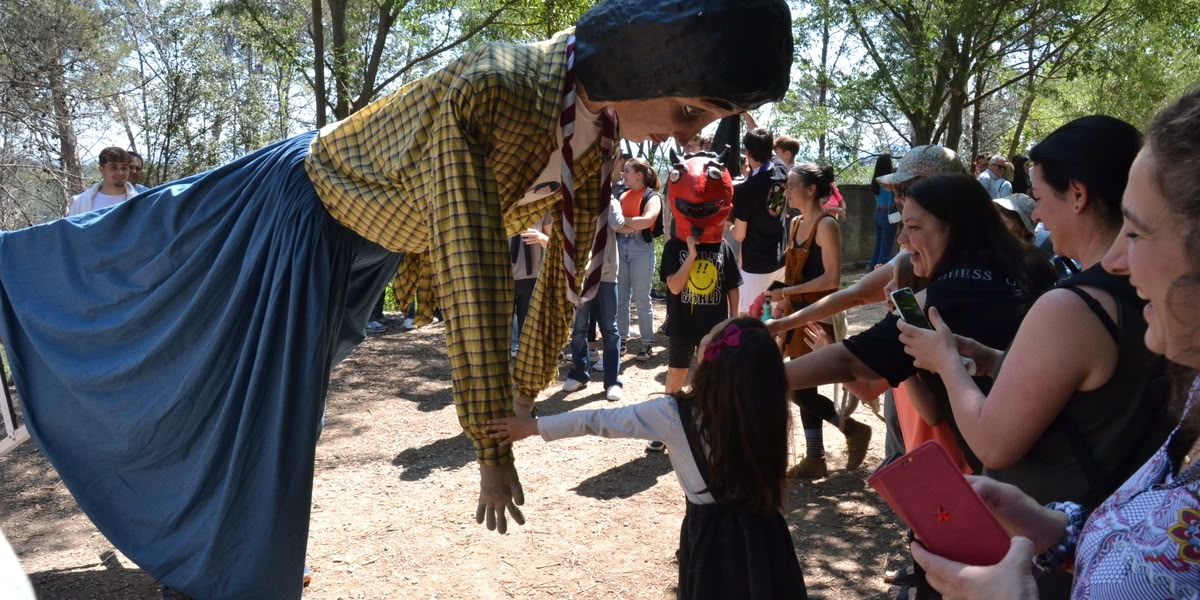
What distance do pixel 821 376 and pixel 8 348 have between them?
9.38 feet

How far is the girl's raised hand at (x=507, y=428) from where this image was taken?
7.52 ft

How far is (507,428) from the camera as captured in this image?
7.52 ft

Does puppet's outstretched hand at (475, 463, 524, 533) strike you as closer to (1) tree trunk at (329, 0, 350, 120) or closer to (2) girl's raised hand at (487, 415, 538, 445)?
(2) girl's raised hand at (487, 415, 538, 445)

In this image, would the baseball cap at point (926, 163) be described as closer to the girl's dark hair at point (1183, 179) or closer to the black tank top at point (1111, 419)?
the black tank top at point (1111, 419)

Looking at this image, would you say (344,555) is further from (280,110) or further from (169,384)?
(280,110)

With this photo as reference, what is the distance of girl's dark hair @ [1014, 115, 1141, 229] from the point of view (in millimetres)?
2148

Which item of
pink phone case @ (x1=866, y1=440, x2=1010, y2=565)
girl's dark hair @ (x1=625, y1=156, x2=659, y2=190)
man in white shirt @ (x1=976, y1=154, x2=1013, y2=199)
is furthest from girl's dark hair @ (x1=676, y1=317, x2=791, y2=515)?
man in white shirt @ (x1=976, y1=154, x2=1013, y2=199)

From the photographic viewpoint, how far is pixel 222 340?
2.86 metres

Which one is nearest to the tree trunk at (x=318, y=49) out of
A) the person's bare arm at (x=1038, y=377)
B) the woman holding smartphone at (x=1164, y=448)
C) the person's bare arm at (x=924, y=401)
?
the person's bare arm at (x=924, y=401)

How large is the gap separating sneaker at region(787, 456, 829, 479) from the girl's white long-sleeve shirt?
2.59 metres

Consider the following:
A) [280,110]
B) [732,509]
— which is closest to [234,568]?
[732,509]

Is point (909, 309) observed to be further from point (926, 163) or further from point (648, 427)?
point (926, 163)

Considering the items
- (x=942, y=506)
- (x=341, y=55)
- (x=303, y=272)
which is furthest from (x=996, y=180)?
(x=942, y=506)

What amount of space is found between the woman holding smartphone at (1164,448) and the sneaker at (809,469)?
3756mm
